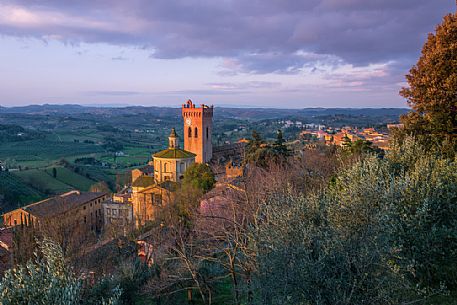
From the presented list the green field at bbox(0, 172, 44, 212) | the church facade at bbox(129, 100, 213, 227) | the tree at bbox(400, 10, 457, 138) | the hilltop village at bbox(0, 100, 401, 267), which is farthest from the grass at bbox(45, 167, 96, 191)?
the tree at bbox(400, 10, 457, 138)

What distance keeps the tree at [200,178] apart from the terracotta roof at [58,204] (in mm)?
10496

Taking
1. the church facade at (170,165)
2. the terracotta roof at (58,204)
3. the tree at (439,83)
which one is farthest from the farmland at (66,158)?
the tree at (439,83)

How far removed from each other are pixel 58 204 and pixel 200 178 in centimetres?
1591

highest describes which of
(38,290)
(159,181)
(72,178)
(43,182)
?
(38,290)

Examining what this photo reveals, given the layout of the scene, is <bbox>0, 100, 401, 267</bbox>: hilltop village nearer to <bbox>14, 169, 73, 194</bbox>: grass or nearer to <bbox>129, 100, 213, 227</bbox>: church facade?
<bbox>129, 100, 213, 227</bbox>: church facade

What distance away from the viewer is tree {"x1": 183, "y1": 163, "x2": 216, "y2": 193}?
2711 centimetres

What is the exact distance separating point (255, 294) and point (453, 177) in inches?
287

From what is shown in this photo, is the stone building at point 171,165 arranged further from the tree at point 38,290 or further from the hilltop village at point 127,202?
the tree at point 38,290

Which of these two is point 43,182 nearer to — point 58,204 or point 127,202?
point 58,204

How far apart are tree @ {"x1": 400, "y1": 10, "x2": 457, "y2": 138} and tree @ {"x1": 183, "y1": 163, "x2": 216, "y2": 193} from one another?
16.1 meters

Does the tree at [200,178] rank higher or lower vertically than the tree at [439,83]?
lower

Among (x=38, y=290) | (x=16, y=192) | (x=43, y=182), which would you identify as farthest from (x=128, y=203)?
(x=38, y=290)

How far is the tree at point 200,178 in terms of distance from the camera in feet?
88.9

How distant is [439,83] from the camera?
47.2 feet
